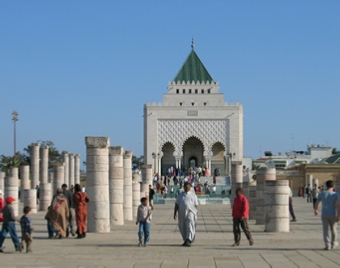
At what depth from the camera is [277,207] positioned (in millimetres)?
14094

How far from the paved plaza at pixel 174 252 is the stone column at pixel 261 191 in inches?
130

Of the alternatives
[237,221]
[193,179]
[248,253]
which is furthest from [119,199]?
[193,179]

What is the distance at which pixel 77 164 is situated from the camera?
3566 centimetres

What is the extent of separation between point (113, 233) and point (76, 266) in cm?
531

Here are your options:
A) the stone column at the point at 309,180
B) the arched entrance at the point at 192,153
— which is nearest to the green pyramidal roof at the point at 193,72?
the arched entrance at the point at 192,153

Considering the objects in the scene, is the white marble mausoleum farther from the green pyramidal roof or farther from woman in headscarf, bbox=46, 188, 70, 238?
woman in headscarf, bbox=46, 188, 70, 238

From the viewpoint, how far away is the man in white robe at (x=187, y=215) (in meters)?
10.9

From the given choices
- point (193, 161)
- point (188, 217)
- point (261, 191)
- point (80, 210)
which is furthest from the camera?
point (193, 161)

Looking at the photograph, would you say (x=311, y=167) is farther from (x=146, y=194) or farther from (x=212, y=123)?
(x=146, y=194)

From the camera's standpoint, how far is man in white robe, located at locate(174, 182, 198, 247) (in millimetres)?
10906

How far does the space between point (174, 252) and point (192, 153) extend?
5054 centimetres

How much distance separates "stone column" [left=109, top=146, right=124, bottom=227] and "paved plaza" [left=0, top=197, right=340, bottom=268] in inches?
108

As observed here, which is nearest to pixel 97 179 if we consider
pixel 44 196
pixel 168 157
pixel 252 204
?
pixel 252 204

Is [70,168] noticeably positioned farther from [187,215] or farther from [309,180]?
[187,215]
